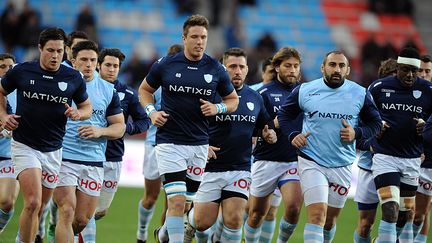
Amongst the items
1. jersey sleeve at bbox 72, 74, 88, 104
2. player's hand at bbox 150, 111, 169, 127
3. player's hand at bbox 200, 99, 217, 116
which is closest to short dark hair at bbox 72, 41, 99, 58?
jersey sleeve at bbox 72, 74, 88, 104

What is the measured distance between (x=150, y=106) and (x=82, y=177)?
1.21 metres

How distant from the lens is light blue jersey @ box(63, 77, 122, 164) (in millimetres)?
11227

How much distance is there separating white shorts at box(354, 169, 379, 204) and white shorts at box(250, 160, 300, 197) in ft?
3.27

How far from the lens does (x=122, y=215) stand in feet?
57.0

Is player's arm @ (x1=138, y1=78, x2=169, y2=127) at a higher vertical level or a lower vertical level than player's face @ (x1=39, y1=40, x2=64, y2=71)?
lower

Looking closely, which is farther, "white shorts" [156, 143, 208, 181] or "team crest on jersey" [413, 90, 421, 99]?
"team crest on jersey" [413, 90, 421, 99]

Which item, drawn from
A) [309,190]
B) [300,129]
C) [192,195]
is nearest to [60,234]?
[192,195]

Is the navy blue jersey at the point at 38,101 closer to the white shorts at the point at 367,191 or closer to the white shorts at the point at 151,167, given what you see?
the white shorts at the point at 151,167

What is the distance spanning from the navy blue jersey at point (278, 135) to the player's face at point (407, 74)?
142 centimetres

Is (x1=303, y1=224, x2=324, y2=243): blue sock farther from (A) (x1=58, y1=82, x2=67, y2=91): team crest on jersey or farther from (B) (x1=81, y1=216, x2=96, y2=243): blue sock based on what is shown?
(A) (x1=58, y1=82, x2=67, y2=91): team crest on jersey

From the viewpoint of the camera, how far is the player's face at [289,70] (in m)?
12.4

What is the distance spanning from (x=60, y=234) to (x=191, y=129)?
1.91m

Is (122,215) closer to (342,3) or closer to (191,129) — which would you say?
(191,129)

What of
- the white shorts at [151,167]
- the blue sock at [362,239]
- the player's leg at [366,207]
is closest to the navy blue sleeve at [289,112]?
the player's leg at [366,207]
